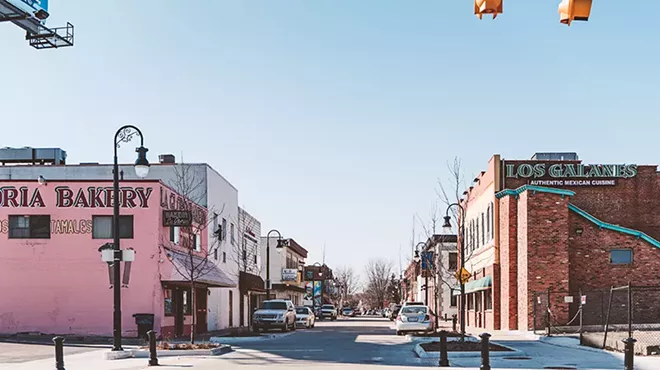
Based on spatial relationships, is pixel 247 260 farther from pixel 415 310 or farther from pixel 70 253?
pixel 70 253

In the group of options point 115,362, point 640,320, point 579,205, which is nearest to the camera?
point 115,362

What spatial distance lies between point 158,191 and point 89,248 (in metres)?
3.63

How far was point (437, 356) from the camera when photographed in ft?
80.6

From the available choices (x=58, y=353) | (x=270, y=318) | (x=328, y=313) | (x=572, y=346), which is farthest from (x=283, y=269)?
(x=58, y=353)

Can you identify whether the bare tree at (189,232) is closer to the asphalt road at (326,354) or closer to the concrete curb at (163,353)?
the asphalt road at (326,354)

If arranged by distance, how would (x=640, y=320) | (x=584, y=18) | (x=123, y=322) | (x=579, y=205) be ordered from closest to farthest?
(x=584, y=18)
(x=123, y=322)
(x=640, y=320)
(x=579, y=205)

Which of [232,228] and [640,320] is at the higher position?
[232,228]

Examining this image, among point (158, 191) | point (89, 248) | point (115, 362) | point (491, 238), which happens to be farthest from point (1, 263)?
point (491, 238)

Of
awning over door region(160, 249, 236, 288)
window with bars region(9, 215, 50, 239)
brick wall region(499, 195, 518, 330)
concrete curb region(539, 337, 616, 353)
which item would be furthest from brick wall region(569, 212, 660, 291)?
window with bars region(9, 215, 50, 239)

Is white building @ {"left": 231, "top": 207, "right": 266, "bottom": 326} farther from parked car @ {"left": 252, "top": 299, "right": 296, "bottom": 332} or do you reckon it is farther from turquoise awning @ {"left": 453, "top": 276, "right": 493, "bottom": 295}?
turquoise awning @ {"left": 453, "top": 276, "right": 493, "bottom": 295}

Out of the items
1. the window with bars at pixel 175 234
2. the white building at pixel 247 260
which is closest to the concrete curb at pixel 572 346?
the window with bars at pixel 175 234

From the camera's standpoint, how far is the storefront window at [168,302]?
36906 mm

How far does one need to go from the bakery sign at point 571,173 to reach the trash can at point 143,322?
2243cm

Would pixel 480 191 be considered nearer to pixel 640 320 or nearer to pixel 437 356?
pixel 640 320
